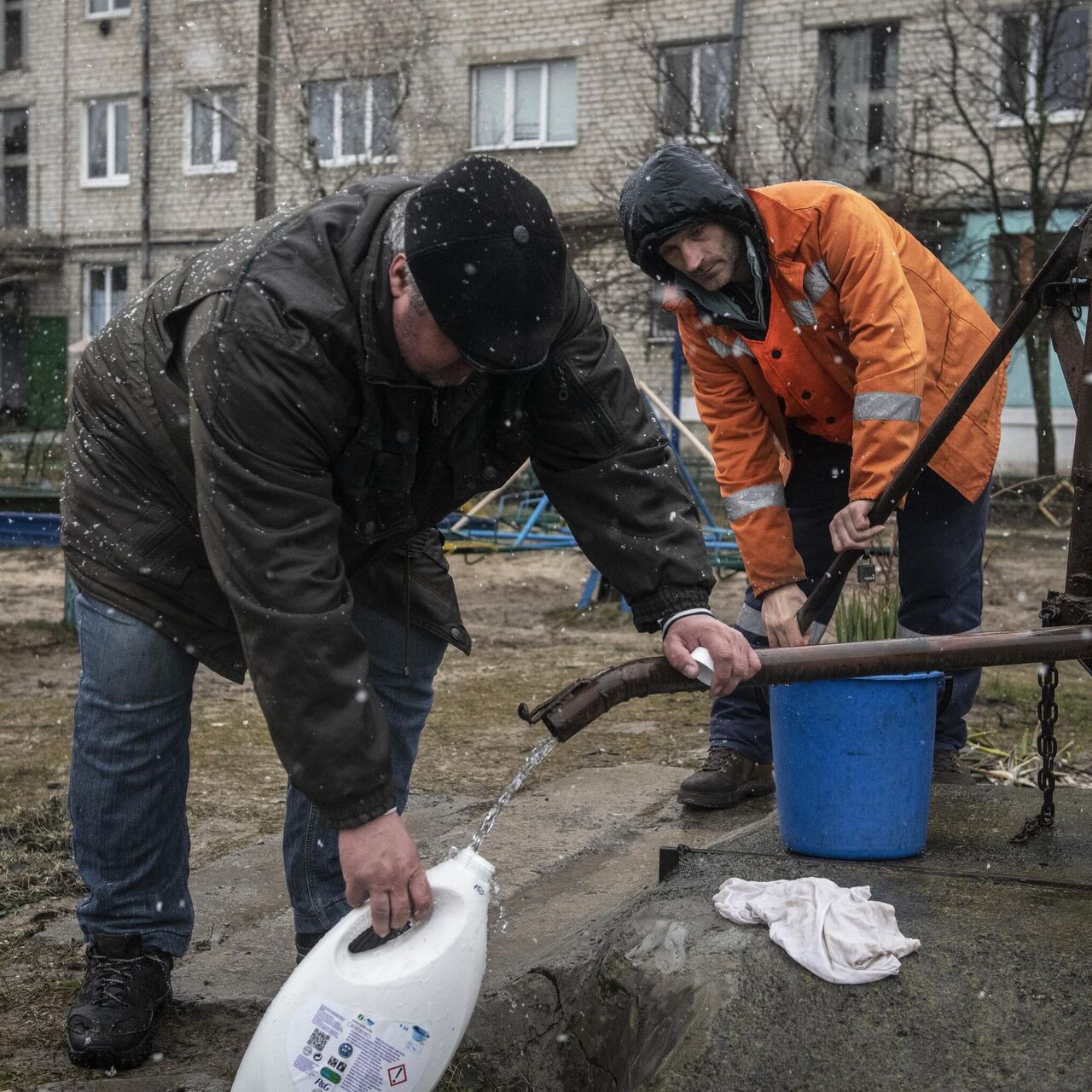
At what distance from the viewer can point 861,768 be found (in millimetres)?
2863

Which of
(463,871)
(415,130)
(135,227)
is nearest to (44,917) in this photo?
(463,871)

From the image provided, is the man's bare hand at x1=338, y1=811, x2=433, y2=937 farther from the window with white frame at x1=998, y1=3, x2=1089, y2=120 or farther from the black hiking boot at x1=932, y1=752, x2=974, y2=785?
the window with white frame at x1=998, y1=3, x2=1089, y2=120

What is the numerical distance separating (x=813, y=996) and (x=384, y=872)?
714mm

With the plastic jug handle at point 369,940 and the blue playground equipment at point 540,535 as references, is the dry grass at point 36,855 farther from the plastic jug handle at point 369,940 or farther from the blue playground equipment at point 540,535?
the blue playground equipment at point 540,535

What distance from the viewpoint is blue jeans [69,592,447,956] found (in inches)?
98.0

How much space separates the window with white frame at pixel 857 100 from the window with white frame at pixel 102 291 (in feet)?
37.8

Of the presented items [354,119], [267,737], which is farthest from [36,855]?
[354,119]

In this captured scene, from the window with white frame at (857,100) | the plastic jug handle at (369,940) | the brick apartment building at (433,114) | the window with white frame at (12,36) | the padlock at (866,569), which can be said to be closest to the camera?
the plastic jug handle at (369,940)

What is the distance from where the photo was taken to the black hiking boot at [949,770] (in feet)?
11.8

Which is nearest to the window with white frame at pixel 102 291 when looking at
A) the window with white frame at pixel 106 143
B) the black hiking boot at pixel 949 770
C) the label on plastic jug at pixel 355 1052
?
the window with white frame at pixel 106 143

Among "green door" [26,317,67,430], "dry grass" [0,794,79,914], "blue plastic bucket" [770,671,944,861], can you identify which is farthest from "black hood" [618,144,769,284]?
"green door" [26,317,67,430]

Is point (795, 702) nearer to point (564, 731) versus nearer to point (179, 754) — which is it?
point (564, 731)

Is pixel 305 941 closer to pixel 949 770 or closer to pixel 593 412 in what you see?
pixel 593 412

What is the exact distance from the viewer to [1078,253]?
2750 millimetres
